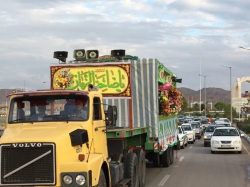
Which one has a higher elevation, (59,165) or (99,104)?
(99,104)

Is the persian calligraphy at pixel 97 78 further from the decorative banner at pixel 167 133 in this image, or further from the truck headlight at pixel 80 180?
the truck headlight at pixel 80 180

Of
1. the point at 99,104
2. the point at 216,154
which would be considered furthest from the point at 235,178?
the point at 216,154

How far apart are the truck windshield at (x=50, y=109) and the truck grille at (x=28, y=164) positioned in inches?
50.1

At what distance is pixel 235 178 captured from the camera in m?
17.1

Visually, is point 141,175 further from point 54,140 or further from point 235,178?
point 54,140

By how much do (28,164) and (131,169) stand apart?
4359mm

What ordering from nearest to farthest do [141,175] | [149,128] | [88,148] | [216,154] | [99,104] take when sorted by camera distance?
[88,148]
[99,104]
[141,175]
[149,128]
[216,154]

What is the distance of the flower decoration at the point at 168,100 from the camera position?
56.7 ft

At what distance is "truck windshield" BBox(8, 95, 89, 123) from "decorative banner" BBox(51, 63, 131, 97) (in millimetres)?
3548

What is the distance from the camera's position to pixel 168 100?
59.7 feet

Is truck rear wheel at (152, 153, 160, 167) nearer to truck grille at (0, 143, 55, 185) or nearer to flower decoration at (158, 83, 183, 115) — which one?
flower decoration at (158, 83, 183, 115)

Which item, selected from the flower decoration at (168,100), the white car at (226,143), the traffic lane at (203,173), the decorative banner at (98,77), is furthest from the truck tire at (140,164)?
the white car at (226,143)

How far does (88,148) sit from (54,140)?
1.07 m

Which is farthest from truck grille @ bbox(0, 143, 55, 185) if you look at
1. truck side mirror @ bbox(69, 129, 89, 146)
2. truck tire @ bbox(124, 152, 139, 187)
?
truck tire @ bbox(124, 152, 139, 187)
